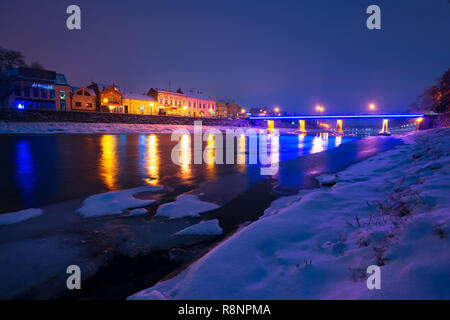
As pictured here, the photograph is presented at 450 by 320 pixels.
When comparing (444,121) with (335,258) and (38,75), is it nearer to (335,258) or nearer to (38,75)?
(335,258)

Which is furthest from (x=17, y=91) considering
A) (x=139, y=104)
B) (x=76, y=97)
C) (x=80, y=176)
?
(x=80, y=176)

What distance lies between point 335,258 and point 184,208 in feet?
14.9

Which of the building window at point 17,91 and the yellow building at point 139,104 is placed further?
the yellow building at point 139,104

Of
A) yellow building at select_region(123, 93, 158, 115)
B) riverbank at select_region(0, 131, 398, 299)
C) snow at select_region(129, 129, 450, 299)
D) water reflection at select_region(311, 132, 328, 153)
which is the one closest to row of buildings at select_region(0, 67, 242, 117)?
yellow building at select_region(123, 93, 158, 115)

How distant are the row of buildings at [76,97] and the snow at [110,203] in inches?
2391

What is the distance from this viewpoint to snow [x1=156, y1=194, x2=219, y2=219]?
6312mm

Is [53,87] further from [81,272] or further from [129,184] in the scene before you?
[81,272]

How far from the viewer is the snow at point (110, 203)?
636cm

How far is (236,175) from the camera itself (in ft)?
37.1

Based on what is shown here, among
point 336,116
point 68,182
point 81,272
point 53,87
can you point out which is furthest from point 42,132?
point 336,116

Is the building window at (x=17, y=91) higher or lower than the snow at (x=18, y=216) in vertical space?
higher

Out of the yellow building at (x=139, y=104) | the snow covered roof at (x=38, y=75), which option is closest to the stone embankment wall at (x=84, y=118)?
the snow covered roof at (x=38, y=75)

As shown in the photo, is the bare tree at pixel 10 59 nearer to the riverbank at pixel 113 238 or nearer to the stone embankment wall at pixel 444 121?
the riverbank at pixel 113 238
